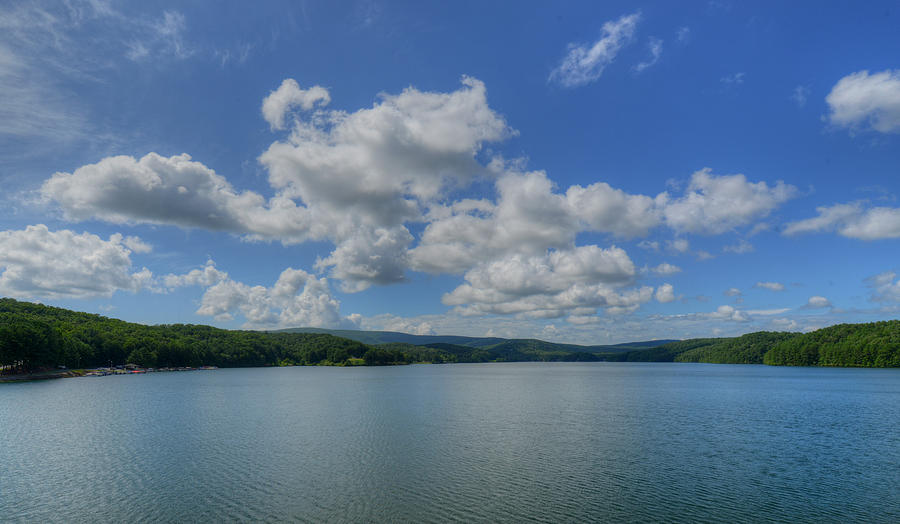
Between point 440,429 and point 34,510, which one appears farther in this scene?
point 440,429

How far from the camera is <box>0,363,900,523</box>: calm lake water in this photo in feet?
78.1

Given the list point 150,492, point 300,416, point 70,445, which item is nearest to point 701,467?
point 150,492

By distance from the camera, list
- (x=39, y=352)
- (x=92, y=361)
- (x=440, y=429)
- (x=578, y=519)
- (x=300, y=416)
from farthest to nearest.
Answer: (x=92, y=361)
(x=39, y=352)
(x=300, y=416)
(x=440, y=429)
(x=578, y=519)

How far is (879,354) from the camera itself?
569 feet

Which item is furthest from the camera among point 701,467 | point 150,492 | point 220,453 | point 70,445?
point 70,445

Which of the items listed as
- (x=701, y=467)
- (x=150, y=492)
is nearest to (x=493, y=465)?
(x=701, y=467)

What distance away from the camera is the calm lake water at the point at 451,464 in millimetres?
23812

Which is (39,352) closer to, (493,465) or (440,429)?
(440,429)

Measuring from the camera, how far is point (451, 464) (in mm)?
33000

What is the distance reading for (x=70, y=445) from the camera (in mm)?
39375

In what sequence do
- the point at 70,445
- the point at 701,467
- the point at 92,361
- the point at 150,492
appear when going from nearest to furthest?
the point at 150,492 < the point at 701,467 < the point at 70,445 < the point at 92,361

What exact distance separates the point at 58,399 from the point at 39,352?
6443 cm

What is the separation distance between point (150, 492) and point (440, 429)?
88.5 feet

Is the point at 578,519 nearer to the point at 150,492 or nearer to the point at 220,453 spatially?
the point at 150,492
